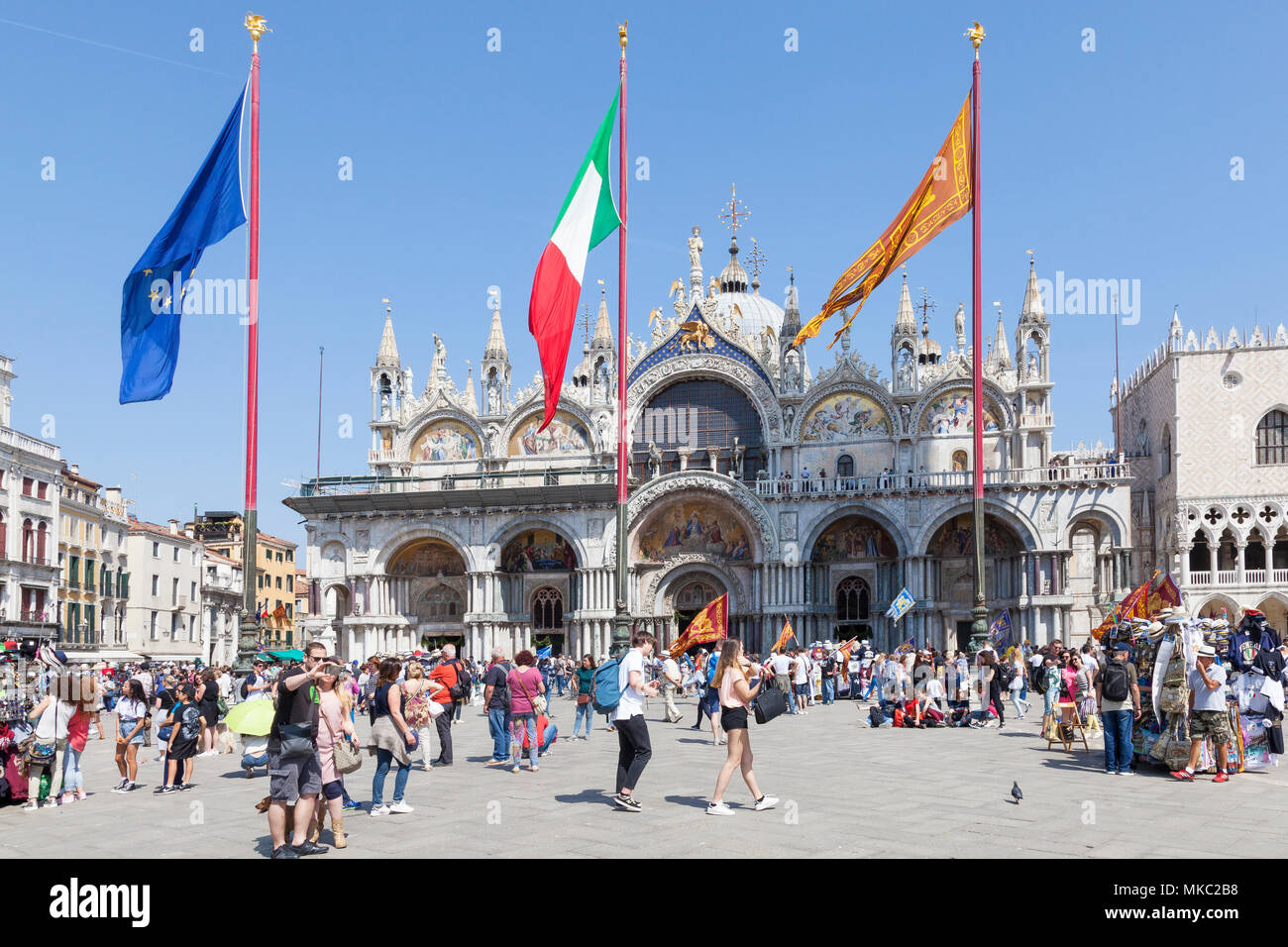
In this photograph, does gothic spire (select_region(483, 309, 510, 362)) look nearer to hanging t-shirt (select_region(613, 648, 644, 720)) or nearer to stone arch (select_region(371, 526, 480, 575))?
stone arch (select_region(371, 526, 480, 575))

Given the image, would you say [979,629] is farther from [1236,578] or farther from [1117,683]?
[1236,578]

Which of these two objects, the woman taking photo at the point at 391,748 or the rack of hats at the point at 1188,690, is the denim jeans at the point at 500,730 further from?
the rack of hats at the point at 1188,690

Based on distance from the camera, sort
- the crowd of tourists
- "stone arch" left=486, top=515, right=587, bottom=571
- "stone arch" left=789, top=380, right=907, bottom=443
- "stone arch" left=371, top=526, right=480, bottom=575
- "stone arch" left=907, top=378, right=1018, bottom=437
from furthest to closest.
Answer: "stone arch" left=371, top=526, right=480, bottom=575 → "stone arch" left=486, top=515, right=587, bottom=571 → "stone arch" left=789, top=380, right=907, bottom=443 → "stone arch" left=907, top=378, right=1018, bottom=437 → the crowd of tourists

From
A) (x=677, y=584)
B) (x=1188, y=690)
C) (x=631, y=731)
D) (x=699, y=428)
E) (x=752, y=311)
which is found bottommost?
(x=631, y=731)

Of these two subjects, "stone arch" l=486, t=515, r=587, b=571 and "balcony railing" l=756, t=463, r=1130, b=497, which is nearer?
"balcony railing" l=756, t=463, r=1130, b=497

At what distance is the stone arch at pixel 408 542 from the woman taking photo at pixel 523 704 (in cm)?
3253

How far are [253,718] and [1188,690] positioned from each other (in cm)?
1112

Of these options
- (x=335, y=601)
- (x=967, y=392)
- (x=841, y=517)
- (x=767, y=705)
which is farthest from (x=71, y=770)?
(x=335, y=601)

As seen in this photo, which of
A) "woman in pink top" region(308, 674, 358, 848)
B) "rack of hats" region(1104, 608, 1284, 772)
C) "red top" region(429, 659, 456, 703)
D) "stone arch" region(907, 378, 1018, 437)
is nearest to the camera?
"woman in pink top" region(308, 674, 358, 848)

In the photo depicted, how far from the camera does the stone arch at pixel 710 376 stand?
48.4 meters

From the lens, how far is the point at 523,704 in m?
16.2

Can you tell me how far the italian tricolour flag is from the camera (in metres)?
22.4

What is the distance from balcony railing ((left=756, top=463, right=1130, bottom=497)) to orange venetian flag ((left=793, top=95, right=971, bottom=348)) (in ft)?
56.8

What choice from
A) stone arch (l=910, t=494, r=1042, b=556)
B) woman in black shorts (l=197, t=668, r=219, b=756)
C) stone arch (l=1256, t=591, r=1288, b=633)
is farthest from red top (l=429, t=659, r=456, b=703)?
stone arch (l=1256, t=591, r=1288, b=633)
